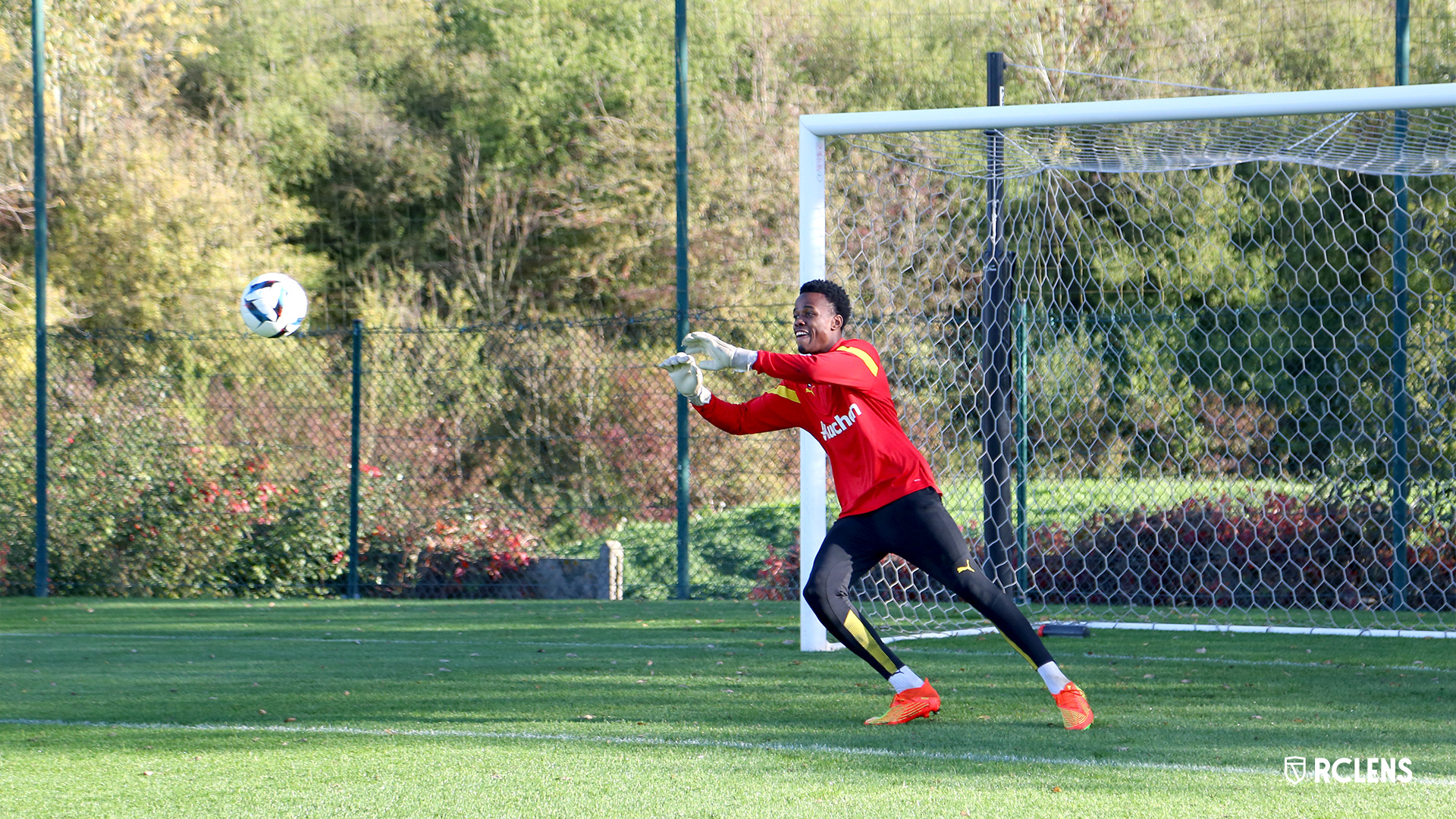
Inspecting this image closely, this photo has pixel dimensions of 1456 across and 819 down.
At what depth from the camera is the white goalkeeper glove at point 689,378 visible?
4.81 m

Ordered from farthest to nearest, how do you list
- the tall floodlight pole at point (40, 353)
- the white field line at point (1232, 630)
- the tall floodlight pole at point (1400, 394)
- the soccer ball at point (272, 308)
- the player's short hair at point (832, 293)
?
the tall floodlight pole at point (40, 353)
the tall floodlight pole at point (1400, 394)
the soccer ball at point (272, 308)
the white field line at point (1232, 630)
the player's short hair at point (832, 293)

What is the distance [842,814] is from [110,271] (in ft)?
58.5

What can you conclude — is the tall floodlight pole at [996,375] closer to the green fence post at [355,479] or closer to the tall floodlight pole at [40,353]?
the green fence post at [355,479]

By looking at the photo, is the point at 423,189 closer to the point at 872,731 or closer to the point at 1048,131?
the point at 1048,131

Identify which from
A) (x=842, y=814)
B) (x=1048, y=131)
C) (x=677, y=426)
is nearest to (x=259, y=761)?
(x=842, y=814)

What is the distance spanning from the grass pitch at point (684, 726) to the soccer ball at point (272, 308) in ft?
5.56

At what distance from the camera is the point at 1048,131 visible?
23.5 ft

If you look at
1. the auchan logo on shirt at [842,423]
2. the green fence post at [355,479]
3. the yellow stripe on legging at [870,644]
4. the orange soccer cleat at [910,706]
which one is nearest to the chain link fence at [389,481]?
the green fence post at [355,479]

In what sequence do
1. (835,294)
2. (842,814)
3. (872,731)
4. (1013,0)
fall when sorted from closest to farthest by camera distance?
(842,814) < (872,731) < (835,294) < (1013,0)

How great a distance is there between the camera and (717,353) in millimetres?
4754

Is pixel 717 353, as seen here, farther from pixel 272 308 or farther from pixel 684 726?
pixel 272 308

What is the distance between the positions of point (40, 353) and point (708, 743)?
8300 mm

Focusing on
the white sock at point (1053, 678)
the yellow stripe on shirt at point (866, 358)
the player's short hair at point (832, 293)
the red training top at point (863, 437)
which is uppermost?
the player's short hair at point (832, 293)

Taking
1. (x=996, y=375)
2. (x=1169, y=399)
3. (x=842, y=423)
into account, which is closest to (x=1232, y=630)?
(x=996, y=375)
